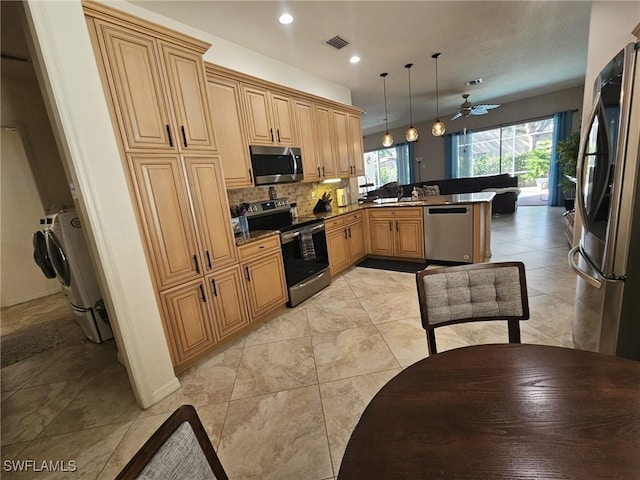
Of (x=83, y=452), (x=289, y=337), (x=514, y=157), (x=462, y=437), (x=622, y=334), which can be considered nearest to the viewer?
(x=462, y=437)

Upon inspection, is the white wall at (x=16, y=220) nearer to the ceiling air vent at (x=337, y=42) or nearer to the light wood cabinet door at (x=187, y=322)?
the light wood cabinet door at (x=187, y=322)

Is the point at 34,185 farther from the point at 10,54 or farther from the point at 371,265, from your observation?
the point at 371,265

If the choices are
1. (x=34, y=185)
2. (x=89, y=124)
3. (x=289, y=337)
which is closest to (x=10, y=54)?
(x=34, y=185)

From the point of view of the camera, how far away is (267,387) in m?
1.89

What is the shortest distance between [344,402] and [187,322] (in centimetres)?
131

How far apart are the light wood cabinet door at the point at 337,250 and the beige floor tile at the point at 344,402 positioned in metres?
1.93

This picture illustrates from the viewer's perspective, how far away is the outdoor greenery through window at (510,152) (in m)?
7.64

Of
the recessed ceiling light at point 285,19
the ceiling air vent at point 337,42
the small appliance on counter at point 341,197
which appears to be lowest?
the small appliance on counter at point 341,197

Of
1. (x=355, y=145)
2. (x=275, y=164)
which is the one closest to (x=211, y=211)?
(x=275, y=164)

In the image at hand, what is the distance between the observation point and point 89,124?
156cm

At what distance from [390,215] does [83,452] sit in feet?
12.7

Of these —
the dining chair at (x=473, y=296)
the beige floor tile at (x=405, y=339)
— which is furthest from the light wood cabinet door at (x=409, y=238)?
the dining chair at (x=473, y=296)

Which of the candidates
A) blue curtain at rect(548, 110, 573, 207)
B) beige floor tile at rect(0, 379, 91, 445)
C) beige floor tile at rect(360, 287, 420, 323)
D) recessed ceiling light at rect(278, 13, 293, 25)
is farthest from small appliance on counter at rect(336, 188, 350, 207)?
blue curtain at rect(548, 110, 573, 207)

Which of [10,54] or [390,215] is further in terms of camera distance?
[390,215]
